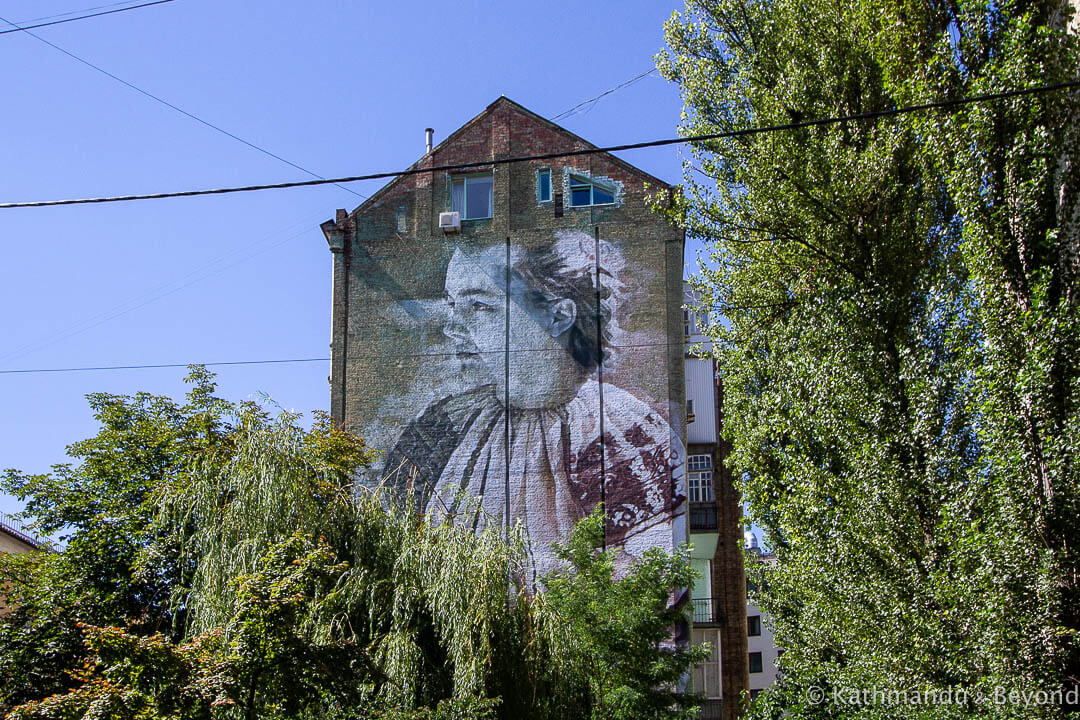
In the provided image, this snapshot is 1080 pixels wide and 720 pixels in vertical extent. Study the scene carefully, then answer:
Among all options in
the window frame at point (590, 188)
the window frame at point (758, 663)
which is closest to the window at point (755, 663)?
the window frame at point (758, 663)

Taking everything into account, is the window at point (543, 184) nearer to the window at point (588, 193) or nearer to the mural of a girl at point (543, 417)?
the window at point (588, 193)

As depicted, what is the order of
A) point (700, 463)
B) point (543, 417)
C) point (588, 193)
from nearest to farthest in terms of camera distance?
point (543, 417), point (588, 193), point (700, 463)

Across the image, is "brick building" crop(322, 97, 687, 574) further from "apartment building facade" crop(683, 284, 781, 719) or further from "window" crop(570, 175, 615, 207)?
"apartment building facade" crop(683, 284, 781, 719)

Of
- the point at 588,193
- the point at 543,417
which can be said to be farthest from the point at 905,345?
the point at 588,193

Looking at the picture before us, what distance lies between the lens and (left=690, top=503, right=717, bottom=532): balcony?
2727 cm

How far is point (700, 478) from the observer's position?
1151 inches

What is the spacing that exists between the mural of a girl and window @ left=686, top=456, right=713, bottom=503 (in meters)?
4.71

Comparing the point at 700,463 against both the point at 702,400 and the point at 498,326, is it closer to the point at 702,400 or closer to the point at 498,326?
the point at 702,400

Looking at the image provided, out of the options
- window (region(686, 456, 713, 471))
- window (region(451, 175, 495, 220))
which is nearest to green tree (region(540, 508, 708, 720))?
window (region(686, 456, 713, 471))

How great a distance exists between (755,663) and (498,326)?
32.4 meters

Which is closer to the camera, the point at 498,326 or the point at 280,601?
the point at 280,601

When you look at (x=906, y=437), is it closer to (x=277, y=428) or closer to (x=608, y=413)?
(x=277, y=428)

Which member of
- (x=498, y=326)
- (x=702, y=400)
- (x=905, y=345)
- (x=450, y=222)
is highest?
(x=450, y=222)

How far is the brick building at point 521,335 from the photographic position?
2470 cm
